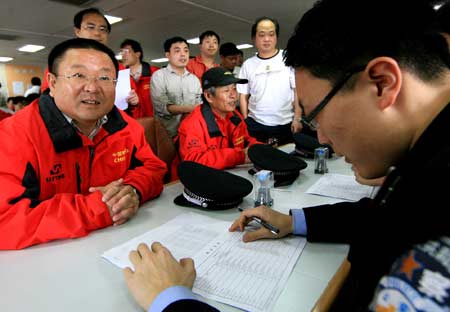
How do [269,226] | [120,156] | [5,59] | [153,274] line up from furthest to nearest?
[5,59] < [120,156] < [269,226] < [153,274]

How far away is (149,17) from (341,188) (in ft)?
16.9

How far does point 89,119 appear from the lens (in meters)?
1.24

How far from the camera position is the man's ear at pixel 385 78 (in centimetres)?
51

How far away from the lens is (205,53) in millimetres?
3422

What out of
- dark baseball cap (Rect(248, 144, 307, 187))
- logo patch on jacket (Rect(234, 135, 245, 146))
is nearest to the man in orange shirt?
logo patch on jacket (Rect(234, 135, 245, 146))

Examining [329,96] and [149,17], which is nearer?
[329,96]

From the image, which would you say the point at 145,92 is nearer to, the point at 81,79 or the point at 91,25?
the point at 91,25

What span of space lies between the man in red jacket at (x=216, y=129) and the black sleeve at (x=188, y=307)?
113 cm

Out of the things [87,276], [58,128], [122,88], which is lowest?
[87,276]

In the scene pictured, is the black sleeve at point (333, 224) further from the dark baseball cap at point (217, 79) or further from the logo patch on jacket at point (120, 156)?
the dark baseball cap at point (217, 79)

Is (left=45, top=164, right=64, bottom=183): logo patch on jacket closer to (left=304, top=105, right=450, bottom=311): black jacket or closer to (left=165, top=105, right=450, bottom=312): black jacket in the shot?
(left=165, top=105, right=450, bottom=312): black jacket

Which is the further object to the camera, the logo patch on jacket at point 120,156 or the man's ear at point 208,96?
the man's ear at point 208,96

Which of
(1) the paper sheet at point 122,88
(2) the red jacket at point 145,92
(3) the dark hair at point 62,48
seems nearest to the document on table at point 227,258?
(3) the dark hair at point 62,48

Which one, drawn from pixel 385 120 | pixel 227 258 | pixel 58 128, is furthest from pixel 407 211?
pixel 58 128
